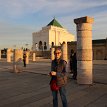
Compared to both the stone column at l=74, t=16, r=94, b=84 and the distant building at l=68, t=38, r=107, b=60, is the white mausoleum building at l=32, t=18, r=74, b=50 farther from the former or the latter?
the stone column at l=74, t=16, r=94, b=84

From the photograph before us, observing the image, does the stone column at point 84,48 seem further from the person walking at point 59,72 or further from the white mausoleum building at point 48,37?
the white mausoleum building at point 48,37

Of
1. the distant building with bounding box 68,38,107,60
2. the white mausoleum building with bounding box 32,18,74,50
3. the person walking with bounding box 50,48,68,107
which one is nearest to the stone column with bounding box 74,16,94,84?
the person walking with bounding box 50,48,68,107

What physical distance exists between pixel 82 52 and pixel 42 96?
13.5ft

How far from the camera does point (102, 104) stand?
838 centimetres

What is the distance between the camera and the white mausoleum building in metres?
91.6

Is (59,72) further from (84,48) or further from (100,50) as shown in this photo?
(100,50)

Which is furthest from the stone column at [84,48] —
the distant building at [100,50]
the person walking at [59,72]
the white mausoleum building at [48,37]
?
the white mausoleum building at [48,37]

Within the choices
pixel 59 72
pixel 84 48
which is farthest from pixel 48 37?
pixel 59 72

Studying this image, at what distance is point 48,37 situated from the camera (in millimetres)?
91062

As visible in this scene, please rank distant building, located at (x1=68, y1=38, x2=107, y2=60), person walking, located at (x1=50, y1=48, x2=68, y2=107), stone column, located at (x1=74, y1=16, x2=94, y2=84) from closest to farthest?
person walking, located at (x1=50, y1=48, x2=68, y2=107) → stone column, located at (x1=74, y1=16, x2=94, y2=84) → distant building, located at (x1=68, y1=38, x2=107, y2=60)

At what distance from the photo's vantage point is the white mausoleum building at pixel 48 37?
91550 mm

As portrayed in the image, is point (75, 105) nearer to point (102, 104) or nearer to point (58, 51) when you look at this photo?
point (102, 104)

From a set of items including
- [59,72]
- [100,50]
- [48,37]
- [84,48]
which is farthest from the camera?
[48,37]

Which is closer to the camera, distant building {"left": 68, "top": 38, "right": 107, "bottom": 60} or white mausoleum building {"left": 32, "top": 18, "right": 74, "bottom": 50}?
distant building {"left": 68, "top": 38, "right": 107, "bottom": 60}
